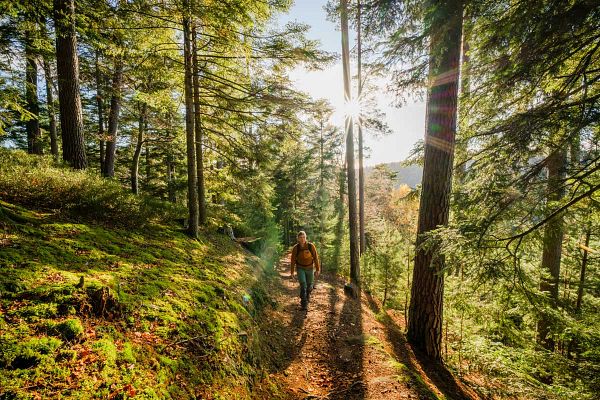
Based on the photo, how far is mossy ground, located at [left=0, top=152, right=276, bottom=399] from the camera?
7.39 feet

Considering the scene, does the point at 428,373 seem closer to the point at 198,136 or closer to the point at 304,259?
the point at 304,259

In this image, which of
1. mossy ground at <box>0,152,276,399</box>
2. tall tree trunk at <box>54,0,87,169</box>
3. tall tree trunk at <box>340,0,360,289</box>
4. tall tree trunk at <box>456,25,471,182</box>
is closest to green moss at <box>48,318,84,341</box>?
mossy ground at <box>0,152,276,399</box>

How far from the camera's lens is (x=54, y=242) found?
3.84 metres

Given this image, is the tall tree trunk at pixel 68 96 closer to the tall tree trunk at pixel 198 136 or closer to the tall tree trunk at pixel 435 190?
the tall tree trunk at pixel 198 136

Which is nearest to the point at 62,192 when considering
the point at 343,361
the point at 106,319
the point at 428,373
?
the point at 106,319

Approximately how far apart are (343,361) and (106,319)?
172 inches

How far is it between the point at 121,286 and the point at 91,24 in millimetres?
6850

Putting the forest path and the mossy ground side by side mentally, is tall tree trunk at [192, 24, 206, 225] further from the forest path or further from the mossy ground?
the forest path

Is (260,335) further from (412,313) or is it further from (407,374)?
(412,313)

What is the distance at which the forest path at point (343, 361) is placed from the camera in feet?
14.7

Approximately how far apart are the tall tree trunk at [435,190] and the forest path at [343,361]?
0.70 m

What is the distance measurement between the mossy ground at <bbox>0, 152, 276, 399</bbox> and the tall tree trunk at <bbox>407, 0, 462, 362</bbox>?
3775mm

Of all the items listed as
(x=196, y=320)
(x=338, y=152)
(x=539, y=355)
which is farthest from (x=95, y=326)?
(x=338, y=152)

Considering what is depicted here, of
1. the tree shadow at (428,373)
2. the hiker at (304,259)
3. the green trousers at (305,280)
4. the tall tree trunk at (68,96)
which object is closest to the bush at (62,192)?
the tall tree trunk at (68,96)
